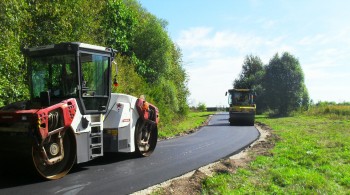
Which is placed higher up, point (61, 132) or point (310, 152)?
point (61, 132)

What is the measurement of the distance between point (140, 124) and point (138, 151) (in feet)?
2.49

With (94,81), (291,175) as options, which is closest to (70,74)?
(94,81)

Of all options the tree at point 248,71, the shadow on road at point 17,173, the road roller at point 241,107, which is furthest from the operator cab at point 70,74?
the tree at point 248,71

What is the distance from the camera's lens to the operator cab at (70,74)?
9.23 metres

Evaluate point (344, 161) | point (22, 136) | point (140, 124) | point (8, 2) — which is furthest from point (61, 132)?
point (344, 161)

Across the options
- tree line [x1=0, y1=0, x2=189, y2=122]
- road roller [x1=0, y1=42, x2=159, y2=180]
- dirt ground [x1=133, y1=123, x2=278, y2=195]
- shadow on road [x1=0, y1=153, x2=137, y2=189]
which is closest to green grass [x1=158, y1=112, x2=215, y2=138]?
tree line [x1=0, y1=0, x2=189, y2=122]

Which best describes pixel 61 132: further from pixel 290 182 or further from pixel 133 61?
pixel 133 61

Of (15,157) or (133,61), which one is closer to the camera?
(15,157)

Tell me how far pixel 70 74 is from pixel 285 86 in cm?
4693

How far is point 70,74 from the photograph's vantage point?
9.29m

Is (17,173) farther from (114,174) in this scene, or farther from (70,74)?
(70,74)

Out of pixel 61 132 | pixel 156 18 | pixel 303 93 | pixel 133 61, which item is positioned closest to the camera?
pixel 61 132

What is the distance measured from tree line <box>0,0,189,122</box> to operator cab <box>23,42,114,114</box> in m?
2.05

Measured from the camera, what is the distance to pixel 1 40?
37.1ft
